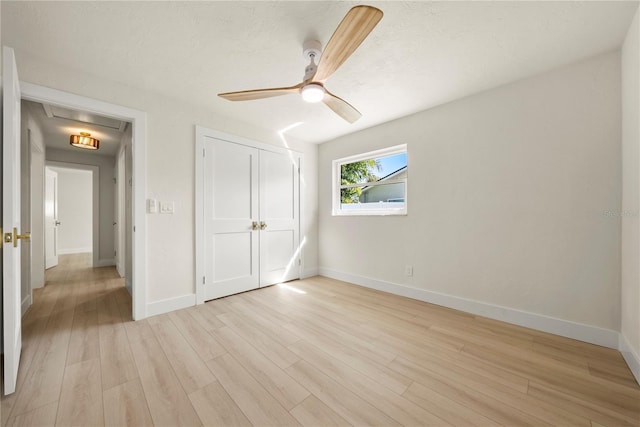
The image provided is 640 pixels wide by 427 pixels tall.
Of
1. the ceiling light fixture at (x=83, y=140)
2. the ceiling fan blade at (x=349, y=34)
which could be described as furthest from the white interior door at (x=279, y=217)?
the ceiling light fixture at (x=83, y=140)

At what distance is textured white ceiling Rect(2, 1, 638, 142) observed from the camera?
1458 millimetres

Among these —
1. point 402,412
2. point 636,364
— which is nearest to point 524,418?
point 402,412

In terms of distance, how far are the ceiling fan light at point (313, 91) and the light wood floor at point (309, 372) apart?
189 cm

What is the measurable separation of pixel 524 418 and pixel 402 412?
0.59 m

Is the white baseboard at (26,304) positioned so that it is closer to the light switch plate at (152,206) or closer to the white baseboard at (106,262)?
the light switch plate at (152,206)

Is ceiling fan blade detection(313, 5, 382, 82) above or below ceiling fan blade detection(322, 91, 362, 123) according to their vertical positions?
above

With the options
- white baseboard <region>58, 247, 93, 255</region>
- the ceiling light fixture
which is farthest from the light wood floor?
white baseboard <region>58, 247, 93, 255</region>

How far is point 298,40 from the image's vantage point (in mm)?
1718

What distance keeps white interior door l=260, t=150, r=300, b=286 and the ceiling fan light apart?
174 centimetres

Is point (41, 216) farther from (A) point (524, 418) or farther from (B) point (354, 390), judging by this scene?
(A) point (524, 418)

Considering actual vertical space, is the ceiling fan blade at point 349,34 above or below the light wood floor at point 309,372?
above

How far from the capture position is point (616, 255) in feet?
5.92

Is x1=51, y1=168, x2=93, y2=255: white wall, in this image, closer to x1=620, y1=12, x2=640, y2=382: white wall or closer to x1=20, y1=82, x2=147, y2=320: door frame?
x1=20, y1=82, x2=147, y2=320: door frame

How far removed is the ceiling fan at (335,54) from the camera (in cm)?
115
